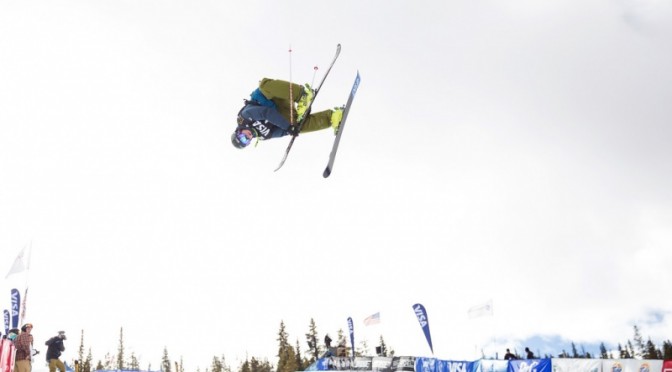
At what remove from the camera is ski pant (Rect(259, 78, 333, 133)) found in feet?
30.9

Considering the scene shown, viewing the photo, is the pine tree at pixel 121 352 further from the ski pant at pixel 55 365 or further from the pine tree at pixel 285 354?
the ski pant at pixel 55 365

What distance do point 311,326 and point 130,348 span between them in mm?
48922

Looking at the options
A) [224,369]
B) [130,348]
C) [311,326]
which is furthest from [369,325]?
[130,348]

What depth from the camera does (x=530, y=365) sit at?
15.2 m

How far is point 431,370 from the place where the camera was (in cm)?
1905

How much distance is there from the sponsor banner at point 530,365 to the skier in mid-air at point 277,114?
9581 millimetres

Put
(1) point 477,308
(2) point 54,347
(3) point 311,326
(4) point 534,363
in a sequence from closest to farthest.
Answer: (2) point 54,347
(4) point 534,363
(1) point 477,308
(3) point 311,326

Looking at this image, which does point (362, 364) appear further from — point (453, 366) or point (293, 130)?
point (293, 130)

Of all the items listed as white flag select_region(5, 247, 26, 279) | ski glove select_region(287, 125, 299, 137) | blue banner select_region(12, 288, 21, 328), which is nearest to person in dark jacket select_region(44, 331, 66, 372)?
white flag select_region(5, 247, 26, 279)

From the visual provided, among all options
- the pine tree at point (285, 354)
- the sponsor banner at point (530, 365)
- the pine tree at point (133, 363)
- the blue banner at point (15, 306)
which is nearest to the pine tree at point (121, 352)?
the pine tree at point (133, 363)

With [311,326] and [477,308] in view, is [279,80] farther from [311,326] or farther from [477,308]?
[311,326]

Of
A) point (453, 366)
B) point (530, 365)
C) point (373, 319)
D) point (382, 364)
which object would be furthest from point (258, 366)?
point (530, 365)

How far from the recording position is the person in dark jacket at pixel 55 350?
1320 centimetres

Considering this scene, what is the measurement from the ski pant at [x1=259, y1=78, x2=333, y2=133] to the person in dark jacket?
27.3 ft
